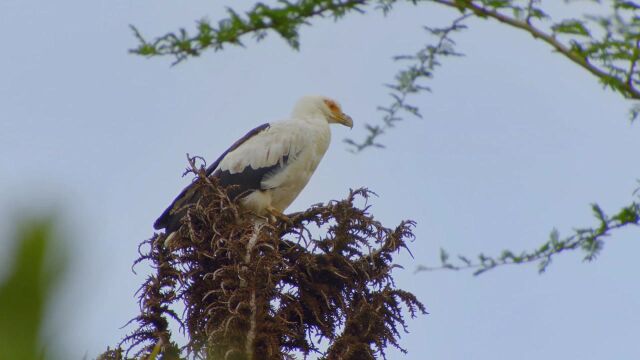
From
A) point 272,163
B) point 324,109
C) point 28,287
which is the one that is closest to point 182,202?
point 272,163

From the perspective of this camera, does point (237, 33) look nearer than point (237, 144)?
Yes

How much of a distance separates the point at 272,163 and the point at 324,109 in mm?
1501

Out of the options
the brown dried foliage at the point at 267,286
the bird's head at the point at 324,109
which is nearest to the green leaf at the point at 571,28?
the brown dried foliage at the point at 267,286

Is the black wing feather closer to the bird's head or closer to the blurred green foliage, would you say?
the bird's head

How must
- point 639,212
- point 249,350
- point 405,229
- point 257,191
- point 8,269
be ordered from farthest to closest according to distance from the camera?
point 257,191 → point 405,229 → point 249,350 → point 639,212 → point 8,269

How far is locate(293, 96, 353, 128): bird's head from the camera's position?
10.7 meters

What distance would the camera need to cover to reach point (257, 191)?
9344 mm

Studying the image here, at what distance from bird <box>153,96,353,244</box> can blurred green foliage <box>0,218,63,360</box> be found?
7274mm

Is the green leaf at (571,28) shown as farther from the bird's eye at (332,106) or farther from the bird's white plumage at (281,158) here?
the bird's eye at (332,106)

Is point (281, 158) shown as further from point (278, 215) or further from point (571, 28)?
point (571, 28)

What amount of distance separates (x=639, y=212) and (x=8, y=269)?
3280 millimetres

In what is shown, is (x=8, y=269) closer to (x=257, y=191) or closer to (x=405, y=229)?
(x=405, y=229)

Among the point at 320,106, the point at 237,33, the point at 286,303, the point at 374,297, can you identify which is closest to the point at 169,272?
the point at 286,303

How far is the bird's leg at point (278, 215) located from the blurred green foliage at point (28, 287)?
613 centimetres
